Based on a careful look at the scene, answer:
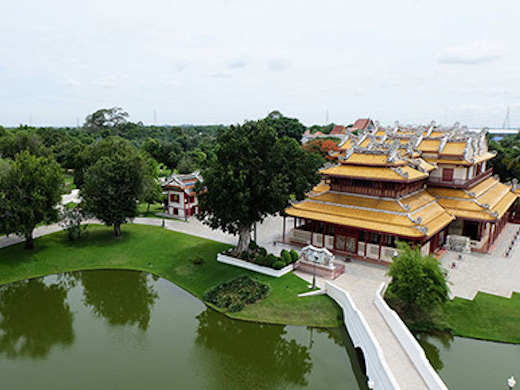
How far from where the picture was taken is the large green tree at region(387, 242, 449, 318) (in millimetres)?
19203

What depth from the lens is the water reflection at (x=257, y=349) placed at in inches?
664

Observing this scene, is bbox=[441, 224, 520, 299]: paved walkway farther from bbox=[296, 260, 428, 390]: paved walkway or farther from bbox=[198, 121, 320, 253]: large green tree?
bbox=[198, 121, 320, 253]: large green tree

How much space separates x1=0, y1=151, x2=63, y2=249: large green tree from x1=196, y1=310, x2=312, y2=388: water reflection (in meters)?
15.9

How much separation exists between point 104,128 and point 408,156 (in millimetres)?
110283

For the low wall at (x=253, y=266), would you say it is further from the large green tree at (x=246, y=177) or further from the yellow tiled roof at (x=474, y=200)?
the yellow tiled roof at (x=474, y=200)

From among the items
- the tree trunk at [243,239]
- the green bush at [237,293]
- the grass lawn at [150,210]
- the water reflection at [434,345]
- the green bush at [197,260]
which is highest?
the tree trunk at [243,239]

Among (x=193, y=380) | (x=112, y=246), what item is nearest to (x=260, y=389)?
(x=193, y=380)

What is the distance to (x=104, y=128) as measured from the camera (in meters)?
122

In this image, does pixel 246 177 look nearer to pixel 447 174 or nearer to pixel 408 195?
pixel 408 195

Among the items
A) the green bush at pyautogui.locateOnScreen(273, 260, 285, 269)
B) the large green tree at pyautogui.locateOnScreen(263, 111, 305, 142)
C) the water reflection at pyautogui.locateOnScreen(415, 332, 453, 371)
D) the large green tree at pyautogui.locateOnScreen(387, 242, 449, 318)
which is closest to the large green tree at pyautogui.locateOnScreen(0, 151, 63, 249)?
the green bush at pyautogui.locateOnScreen(273, 260, 285, 269)

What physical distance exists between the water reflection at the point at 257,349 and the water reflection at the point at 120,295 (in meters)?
3.71

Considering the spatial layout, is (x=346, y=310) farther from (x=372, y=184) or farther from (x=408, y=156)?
(x=408, y=156)

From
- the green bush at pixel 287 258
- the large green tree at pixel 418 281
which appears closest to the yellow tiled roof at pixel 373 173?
the green bush at pixel 287 258

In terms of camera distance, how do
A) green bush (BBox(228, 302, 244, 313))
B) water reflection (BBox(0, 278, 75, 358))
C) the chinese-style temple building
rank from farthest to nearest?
1. the chinese-style temple building
2. green bush (BBox(228, 302, 244, 313))
3. water reflection (BBox(0, 278, 75, 358))
